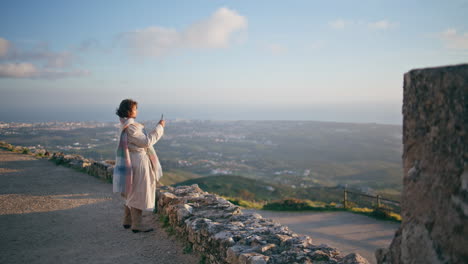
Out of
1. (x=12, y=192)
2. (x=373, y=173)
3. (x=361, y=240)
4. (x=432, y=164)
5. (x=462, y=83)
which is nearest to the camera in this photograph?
(x=462, y=83)

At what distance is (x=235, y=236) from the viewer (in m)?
4.66

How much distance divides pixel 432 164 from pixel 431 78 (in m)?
0.70

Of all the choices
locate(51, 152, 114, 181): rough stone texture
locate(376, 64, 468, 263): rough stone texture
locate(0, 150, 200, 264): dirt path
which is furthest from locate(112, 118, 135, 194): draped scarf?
locate(51, 152, 114, 181): rough stone texture

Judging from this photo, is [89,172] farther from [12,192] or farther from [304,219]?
[304,219]

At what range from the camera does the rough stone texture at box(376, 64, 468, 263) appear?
2.16 m

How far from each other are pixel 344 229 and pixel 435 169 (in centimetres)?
828

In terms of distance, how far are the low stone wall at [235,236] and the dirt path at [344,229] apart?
3.67m

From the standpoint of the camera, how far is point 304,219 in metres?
11.0

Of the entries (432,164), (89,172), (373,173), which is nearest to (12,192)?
(89,172)

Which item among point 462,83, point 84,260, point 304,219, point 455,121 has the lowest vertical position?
point 304,219

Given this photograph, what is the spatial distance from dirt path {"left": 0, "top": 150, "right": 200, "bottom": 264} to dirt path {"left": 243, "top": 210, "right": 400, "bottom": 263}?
489 cm

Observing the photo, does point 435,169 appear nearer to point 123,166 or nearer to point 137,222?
point 123,166

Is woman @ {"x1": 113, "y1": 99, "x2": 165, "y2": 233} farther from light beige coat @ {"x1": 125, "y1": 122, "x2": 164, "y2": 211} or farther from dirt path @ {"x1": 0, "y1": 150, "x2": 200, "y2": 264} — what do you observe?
dirt path @ {"x1": 0, "y1": 150, "x2": 200, "y2": 264}

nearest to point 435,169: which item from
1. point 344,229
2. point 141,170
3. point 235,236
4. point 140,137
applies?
point 235,236
